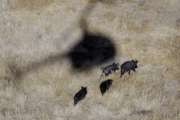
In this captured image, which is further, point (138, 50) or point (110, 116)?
point (138, 50)

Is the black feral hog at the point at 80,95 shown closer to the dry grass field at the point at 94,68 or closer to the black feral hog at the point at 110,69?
the dry grass field at the point at 94,68

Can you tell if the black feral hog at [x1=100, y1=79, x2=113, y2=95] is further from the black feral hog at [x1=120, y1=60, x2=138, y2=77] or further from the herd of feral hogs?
the black feral hog at [x1=120, y1=60, x2=138, y2=77]

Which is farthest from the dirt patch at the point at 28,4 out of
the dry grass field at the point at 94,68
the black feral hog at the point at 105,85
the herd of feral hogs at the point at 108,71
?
the black feral hog at the point at 105,85

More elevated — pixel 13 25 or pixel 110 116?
pixel 13 25

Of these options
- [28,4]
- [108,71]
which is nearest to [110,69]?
[108,71]

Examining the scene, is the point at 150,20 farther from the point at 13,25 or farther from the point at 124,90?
the point at 13,25

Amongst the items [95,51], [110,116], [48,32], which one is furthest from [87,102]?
[48,32]

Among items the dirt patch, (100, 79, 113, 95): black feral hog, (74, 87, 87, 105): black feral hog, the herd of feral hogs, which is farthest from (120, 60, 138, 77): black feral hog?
the dirt patch
